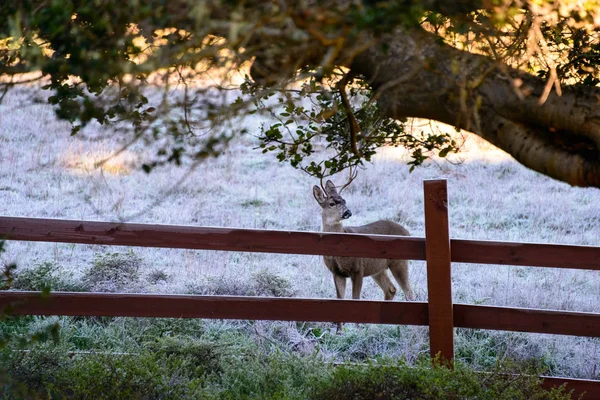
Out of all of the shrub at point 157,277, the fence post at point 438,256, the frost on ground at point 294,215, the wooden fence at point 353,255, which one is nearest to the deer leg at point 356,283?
the frost on ground at point 294,215

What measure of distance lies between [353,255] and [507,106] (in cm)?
252

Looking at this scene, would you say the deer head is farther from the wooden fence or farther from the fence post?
the fence post

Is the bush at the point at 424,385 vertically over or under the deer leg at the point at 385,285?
over

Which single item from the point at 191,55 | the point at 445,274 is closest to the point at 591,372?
the point at 445,274

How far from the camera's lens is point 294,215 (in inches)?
490

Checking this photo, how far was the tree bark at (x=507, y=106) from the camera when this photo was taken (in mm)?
2928

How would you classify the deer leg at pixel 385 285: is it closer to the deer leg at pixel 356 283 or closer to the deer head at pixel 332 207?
the deer leg at pixel 356 283

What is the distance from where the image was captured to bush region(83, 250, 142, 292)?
830 centimetres

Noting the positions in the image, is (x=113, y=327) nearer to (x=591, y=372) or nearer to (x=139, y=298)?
(x=139, y=298)

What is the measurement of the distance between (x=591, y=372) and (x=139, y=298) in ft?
12.6

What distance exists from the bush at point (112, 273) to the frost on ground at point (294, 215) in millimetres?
66

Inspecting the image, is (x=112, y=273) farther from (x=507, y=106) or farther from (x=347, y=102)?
(x=507, y=106)

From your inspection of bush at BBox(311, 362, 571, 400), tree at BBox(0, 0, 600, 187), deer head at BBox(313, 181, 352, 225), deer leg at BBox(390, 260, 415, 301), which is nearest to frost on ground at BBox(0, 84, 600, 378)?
deer leg at BBox(390, 260, 415, 301)

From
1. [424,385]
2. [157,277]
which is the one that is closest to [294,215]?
[157,277]
